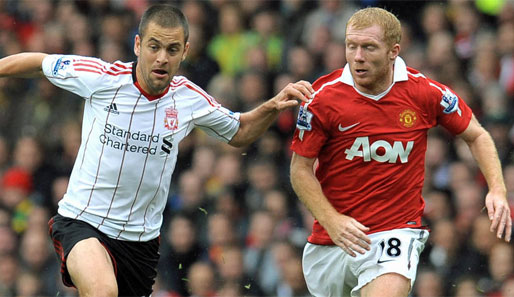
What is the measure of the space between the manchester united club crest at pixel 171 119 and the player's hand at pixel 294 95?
68 cm

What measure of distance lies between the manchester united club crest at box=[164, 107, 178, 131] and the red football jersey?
851 mm

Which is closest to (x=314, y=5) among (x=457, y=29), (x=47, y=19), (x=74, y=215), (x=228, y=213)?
(x=457, y=29)

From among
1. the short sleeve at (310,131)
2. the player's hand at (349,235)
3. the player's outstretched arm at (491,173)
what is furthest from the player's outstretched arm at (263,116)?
the player's outstretched arm at (491,173)

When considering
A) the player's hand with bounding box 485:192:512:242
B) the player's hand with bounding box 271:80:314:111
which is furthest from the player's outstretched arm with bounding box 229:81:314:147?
the player's hand with bounding box 485:192:512:242

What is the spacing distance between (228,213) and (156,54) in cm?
394

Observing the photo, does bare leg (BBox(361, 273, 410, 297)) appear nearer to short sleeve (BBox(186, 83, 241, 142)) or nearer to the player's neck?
the player's neck

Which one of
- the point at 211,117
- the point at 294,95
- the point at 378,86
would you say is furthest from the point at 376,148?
the point at 211,117

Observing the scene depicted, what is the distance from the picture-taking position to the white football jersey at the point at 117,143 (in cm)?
639

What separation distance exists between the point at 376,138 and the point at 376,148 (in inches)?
2.6

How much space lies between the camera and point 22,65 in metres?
6.45

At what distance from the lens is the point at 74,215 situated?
6449 millimetres

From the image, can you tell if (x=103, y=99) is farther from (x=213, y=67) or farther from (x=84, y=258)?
(x=213, y=67)

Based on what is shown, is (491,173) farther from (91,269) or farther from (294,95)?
(91,269)

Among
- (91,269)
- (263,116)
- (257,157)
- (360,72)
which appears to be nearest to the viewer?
(91,269)
